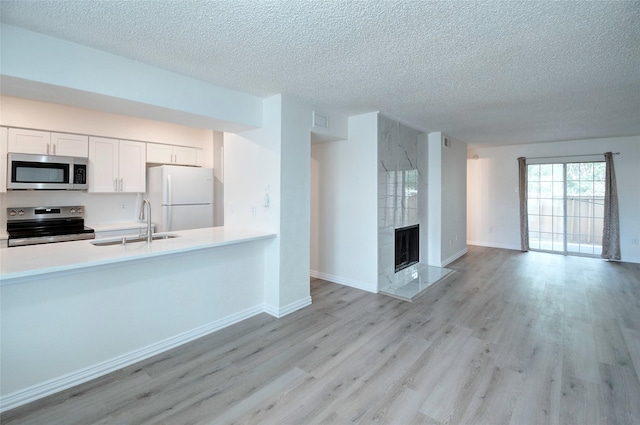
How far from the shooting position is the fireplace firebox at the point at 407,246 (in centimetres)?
450

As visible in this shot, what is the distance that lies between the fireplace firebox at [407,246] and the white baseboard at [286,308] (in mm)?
1638

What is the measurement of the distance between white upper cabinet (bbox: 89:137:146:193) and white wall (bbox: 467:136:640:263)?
6994mm

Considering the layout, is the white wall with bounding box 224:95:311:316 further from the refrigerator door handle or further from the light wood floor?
the refrigerator door handle

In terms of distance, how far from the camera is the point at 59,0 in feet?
5.38

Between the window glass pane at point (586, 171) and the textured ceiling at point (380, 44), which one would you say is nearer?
the textured ceiling at point (380, 44)

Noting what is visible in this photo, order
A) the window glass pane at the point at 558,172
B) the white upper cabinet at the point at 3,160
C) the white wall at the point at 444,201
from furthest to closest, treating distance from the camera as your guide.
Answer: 1. the window glass pane at the point at 558,172
2. the white wall at the point at 444,201
3. the white upper cabinet at the point at 3,160

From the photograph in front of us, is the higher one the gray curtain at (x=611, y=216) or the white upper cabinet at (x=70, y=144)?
the white upper cabinet at (x=70, y=144)

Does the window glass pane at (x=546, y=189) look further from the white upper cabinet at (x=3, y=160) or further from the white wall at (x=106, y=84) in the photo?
the white upper cabinet at (x=3, y=160)

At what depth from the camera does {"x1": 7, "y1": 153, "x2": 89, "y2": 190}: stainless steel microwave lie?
3.50 metres

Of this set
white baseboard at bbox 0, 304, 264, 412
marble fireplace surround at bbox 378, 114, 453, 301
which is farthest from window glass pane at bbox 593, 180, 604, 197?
white baseboard at bbox 0, 304, 264, 412

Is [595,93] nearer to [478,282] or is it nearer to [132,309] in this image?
[478,282]

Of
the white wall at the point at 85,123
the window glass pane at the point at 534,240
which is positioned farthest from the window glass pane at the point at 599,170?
the white wall at the point at 85,123

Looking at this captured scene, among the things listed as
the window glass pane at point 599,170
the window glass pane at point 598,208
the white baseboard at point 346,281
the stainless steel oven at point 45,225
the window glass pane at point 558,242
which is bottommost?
the white baseboard at point 346,281

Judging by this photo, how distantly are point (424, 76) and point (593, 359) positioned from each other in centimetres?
271
